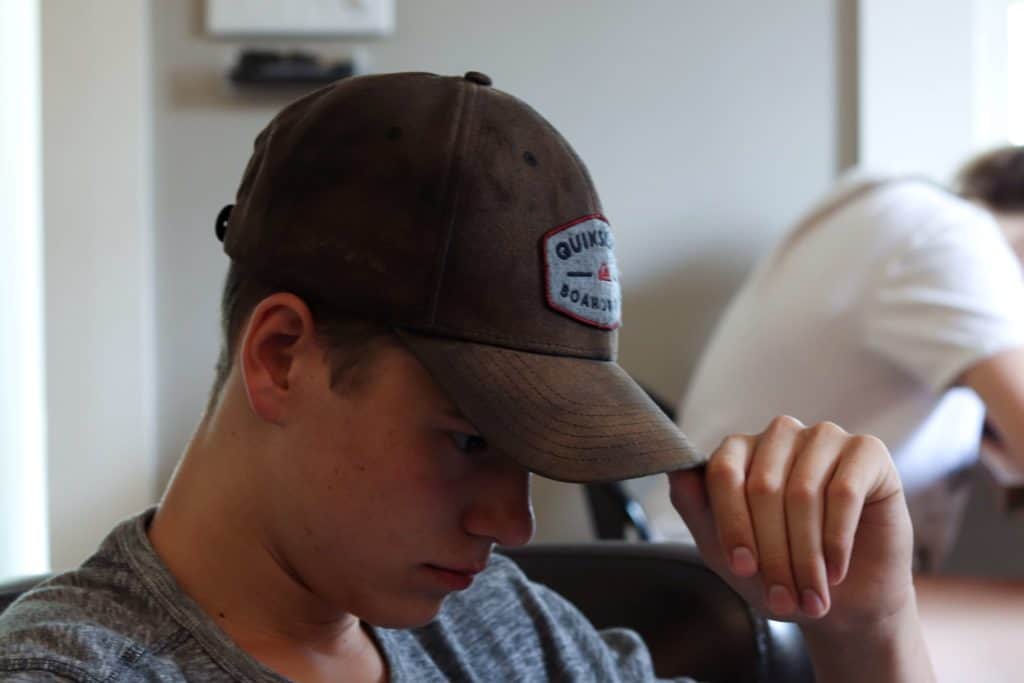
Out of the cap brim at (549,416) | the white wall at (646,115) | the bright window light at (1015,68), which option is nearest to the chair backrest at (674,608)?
the cap brim at (549,416)

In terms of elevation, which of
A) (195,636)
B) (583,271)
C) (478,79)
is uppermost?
(478,79)

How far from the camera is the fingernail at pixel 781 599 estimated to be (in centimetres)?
77

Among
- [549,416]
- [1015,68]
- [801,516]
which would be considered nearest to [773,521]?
[801,516]

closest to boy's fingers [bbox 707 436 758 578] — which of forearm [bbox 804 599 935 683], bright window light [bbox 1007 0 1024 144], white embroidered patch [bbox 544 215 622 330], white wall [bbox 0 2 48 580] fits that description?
white embroidered patch [bbox 544 215 622 330]

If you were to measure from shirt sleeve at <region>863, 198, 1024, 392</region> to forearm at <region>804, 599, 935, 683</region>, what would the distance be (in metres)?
0.81

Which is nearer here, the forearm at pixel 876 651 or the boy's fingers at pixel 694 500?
the boy's fingers at pixel 694 500

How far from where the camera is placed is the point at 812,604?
0.77m

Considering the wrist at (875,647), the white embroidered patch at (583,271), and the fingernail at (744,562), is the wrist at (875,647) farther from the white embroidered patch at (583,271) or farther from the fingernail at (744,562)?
the white embroidered patch at (583,271)

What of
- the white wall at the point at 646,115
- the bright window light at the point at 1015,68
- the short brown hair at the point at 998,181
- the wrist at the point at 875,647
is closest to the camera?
the wrist at the point at 875,647

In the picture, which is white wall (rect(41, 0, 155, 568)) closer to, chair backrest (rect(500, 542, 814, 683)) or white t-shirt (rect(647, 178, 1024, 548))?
white t-shirt (rect(647, 178, 1024, 548))

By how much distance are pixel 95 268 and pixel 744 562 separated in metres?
1.68

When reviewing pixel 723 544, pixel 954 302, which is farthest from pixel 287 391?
pixel 954 302

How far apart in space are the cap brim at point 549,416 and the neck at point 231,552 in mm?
163

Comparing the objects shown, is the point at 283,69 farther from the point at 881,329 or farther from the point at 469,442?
the point at 469,442
